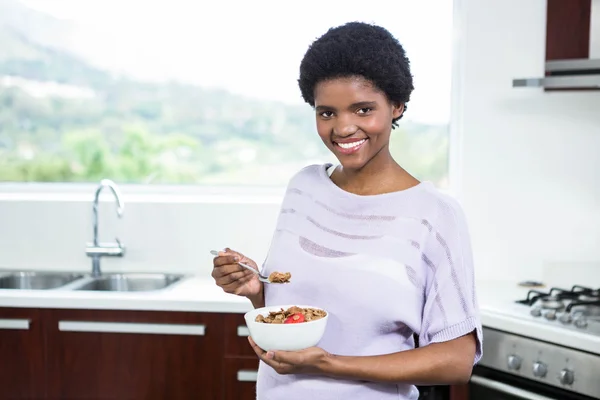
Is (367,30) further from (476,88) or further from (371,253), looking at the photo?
(476,88)

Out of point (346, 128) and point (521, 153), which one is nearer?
point (346, 128)

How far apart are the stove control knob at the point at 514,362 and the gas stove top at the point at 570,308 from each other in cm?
13

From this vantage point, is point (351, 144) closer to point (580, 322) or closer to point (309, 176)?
point (309, 176)

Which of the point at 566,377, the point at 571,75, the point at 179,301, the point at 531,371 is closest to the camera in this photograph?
the point at 566,377

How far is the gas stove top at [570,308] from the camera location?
2.22 metres

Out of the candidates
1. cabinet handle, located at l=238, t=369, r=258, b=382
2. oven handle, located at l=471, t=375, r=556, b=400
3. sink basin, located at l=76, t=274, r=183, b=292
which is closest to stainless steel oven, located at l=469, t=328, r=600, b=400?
oven handle, located at l=471, t=375, r=556, b=400

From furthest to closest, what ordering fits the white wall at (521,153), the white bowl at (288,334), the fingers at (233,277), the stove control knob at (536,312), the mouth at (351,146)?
the white wall at (521,153) < the stove control knob at (536,312) < the fingers at (233,277) < the mouth at (351,146) < the white bowl at (288,334)

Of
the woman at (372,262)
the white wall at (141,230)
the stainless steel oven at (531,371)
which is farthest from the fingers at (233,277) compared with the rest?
the white wall at (141,230)

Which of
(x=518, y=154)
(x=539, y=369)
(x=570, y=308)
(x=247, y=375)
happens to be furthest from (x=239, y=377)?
(x=518, y=154)

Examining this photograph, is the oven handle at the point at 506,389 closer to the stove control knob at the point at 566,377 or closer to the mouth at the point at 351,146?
the stove control knob at the point at 566,377

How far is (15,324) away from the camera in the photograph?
2773 millimetres

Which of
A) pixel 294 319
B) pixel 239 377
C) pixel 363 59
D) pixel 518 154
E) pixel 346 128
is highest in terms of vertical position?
pixel 363 59

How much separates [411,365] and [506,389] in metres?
1.09

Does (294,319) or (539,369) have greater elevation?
(294,319)
